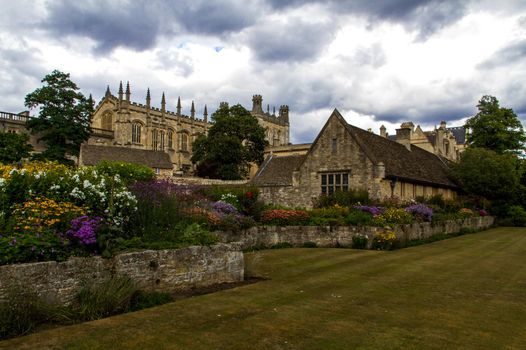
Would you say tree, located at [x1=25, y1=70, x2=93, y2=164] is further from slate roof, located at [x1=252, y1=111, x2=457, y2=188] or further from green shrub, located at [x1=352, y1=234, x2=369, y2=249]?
green shrub, located at [x1=352, y1=234, x2=369, y2=249]

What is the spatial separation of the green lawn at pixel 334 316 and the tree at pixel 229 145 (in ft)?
143

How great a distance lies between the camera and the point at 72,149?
5278 centimetres

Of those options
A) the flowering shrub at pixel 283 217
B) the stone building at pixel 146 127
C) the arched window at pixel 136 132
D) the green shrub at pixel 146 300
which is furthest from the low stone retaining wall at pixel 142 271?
the arched window at pixel 136 132

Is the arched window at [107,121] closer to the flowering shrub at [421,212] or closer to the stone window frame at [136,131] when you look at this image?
the stone window frame at [136,131]

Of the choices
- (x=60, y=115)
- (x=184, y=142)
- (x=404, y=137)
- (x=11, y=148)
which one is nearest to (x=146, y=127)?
(x=184, y=142)

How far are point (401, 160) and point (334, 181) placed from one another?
19.2ft

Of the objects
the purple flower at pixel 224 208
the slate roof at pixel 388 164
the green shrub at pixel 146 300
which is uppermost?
the slate roof at pixel 388 164

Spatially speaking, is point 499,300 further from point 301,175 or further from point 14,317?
point 301,175

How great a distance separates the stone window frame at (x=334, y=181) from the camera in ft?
87.4

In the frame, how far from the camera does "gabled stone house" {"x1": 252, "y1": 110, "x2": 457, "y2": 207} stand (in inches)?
1002

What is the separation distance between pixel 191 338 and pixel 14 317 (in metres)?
2.60

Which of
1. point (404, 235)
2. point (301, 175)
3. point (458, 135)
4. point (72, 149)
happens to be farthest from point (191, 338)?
point (458, 135)

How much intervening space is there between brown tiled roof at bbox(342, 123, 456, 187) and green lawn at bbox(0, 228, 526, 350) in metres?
14.6

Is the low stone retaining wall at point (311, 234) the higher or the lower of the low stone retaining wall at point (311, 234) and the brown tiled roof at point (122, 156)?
the lower
